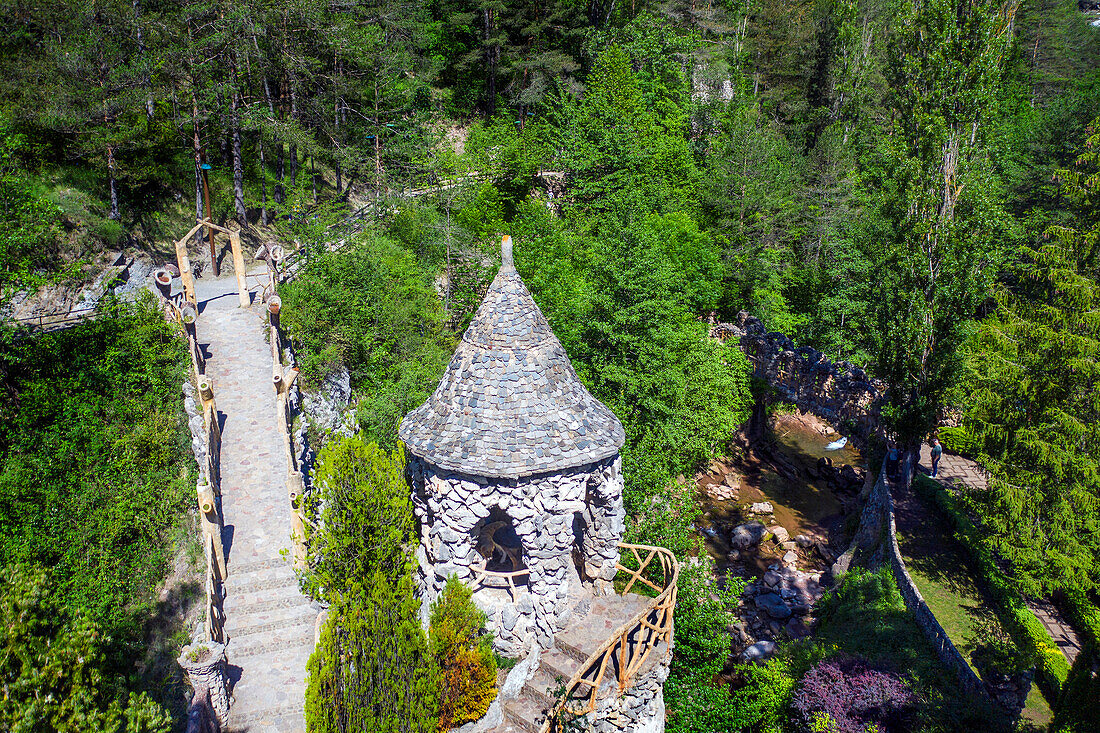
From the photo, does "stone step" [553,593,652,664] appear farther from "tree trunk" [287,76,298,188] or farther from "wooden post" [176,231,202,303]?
"tree trunk" [287,76,298,188]

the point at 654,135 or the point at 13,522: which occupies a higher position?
the point at 654,135

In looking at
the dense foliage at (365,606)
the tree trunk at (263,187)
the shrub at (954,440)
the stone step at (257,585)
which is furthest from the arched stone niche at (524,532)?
the tree trunk at (263,187)

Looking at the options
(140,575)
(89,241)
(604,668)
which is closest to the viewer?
(604,668)

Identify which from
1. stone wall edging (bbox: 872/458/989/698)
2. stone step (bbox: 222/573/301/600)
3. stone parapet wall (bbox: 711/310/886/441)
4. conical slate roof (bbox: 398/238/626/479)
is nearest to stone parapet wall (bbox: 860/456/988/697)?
stone wall edging (bbox: 872/458/989/698)

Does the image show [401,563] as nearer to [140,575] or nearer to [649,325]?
[140,575]

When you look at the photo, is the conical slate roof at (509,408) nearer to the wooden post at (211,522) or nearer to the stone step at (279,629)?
the wooden post at (211,522)

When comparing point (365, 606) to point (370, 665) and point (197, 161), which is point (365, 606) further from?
point (197, 161)

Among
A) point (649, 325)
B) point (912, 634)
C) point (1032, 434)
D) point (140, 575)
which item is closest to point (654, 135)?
point (649, 325)
